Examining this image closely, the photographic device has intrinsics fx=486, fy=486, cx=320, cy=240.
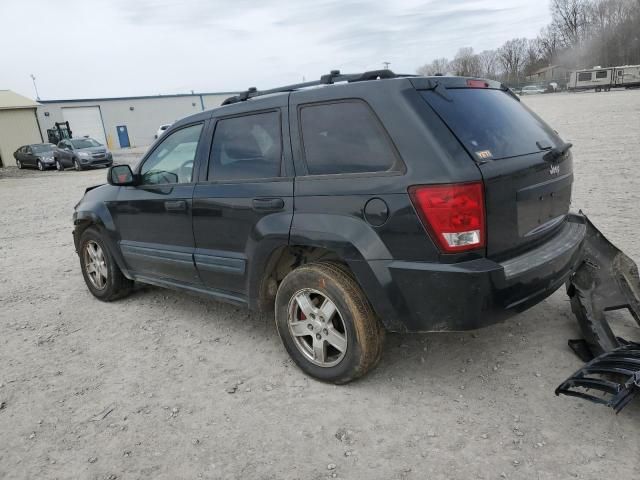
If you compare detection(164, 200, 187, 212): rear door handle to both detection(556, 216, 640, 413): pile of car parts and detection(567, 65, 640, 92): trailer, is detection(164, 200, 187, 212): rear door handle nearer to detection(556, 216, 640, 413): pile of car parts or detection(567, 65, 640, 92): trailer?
detection(556, 216, 640, 413): pile of car parts

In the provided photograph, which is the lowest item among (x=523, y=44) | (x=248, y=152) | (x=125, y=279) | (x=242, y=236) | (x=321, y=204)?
(x=125, y=279)

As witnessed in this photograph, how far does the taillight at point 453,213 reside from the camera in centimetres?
250

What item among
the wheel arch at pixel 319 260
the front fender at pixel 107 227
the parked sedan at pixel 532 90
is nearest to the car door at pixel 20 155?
the front fender at pixel 107 227

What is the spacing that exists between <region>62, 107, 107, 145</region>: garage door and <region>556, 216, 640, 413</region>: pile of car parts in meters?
48.2

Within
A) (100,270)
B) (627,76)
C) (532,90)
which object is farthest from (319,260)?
(532,90)

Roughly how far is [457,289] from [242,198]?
5.27 ft

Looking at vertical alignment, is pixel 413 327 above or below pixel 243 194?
below

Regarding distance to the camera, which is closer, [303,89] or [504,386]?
[504,386]

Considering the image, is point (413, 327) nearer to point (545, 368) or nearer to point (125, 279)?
point (545, 368)

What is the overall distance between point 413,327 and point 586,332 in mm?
1312

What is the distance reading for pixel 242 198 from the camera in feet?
11.1

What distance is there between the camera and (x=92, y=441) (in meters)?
2.83


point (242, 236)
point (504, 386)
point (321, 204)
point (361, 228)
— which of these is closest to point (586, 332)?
point (504, 386)

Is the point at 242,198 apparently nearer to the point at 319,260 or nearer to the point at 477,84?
the point at 319,260
